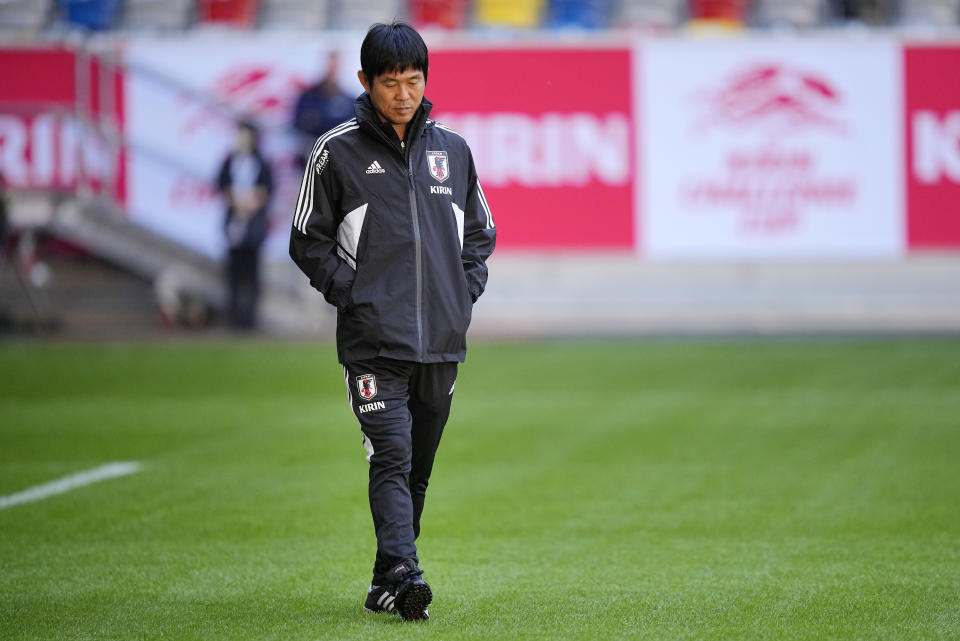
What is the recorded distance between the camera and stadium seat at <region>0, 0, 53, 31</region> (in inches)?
811

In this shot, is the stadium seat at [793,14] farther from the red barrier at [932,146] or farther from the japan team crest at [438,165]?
the japan team crest at [438,165]

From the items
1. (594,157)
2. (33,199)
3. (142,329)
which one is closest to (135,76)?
(33,199)

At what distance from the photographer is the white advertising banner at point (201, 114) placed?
62.0 ft

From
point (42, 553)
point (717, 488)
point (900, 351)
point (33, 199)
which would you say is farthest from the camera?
point (33, 199)

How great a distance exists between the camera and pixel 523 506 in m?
7.87

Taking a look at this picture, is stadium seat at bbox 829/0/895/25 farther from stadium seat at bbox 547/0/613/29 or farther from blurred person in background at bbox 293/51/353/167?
blurred person in background at bbox 293/51/353/167

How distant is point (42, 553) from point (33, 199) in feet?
40.8

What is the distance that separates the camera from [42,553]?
658 cm

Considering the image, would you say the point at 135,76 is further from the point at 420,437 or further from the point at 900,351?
the point at 420,437

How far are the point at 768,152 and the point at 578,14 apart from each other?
13.3ft

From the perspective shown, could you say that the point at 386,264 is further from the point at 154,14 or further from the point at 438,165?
the point at 154,14

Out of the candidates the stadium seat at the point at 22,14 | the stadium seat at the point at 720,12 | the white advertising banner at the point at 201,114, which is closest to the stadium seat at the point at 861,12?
the stadium seat at the point at 720,12

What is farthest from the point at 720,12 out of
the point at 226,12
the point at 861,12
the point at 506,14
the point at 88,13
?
the point at 88,13

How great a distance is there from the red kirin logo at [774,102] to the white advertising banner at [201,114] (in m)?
4.77
